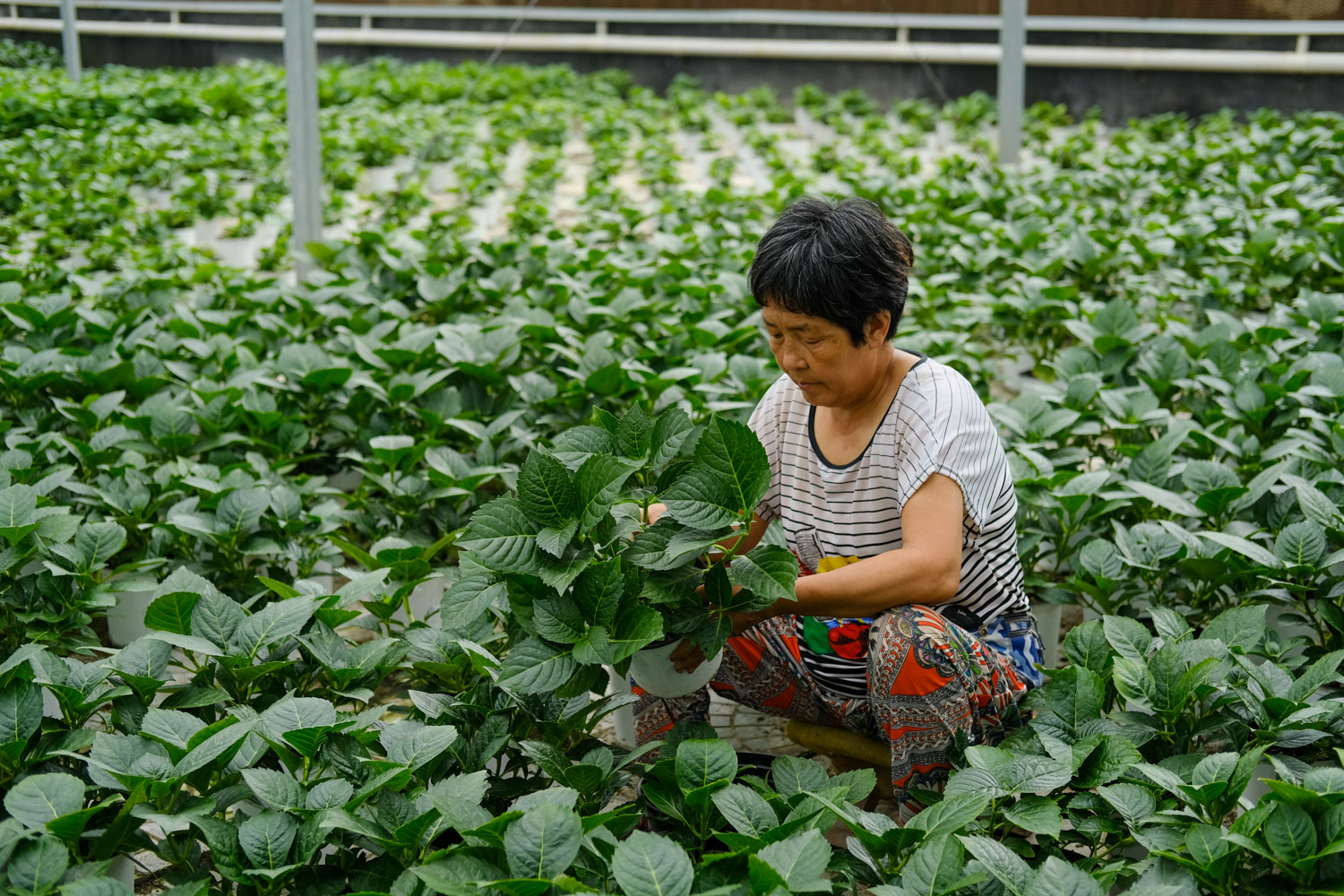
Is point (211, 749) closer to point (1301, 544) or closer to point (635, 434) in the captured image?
point (635, 434)

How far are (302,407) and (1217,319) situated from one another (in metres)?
2.52

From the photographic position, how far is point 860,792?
5.20 feet

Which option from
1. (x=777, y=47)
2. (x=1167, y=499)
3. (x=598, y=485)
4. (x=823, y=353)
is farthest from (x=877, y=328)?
(x=777, y=47)

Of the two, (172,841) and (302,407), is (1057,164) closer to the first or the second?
(302,407)

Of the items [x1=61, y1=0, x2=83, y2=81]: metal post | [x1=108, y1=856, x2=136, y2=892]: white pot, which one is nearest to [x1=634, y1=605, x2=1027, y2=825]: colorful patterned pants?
[x1=108, y1=856, x2=136, y2=892]: white pot

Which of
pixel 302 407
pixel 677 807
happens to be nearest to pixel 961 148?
pixel 302 407

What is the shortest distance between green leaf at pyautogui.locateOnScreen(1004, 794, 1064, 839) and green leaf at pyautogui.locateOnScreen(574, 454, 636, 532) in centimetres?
66

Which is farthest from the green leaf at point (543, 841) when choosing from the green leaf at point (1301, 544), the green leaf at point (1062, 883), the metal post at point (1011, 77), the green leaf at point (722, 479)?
the metal post at point (1011, 77)

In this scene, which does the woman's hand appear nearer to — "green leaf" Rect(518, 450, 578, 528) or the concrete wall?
"green leaf" Rect(518, 450, 578, 528)

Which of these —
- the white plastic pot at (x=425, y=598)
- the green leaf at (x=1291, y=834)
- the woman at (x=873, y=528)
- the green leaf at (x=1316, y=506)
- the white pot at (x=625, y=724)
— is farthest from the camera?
the white plastic pot at (x=425, y=598)

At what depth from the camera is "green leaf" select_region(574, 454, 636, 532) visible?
1587mm

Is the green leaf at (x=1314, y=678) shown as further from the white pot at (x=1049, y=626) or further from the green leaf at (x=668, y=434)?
the green leaf at (x=668, y=434)

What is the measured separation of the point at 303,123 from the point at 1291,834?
407cm

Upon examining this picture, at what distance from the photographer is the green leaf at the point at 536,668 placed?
157 centimetres
